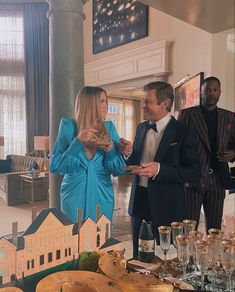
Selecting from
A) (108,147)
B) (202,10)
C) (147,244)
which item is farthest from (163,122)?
(202,10)

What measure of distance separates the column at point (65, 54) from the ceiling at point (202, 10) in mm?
1476

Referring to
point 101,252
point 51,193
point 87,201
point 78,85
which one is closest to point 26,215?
point 51,193

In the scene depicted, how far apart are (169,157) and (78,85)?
42.8 inches

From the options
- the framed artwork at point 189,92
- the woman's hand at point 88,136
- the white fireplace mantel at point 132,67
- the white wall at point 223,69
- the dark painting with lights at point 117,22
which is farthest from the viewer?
the dark painting with lights at point 117,22

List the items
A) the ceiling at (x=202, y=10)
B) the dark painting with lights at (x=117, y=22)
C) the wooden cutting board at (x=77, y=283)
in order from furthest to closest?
the dark painting with lights at (x=117, y=22), the ceiling at (x=202, y=10), the wooden cutting board at (x=77, y=283)

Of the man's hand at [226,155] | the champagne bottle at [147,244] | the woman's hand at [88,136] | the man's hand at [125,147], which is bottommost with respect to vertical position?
the champagne bottle at [147,244]

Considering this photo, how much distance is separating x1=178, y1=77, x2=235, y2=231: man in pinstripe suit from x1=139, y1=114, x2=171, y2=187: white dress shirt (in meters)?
0.52

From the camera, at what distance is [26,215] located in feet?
18.2

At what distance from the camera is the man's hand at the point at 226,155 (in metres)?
2.30

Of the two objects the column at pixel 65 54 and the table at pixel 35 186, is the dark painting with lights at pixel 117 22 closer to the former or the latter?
the table at pixel 35 186

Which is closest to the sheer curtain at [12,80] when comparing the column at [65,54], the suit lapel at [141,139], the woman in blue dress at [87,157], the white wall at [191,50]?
the white wall at [191,50]

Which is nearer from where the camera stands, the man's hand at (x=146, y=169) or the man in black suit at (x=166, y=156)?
the man's hand at (x=146, y=169)

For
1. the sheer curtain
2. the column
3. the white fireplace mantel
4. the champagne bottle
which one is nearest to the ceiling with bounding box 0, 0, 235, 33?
the column

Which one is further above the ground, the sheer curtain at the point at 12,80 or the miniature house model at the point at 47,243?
the sheer curtain at the point at 12,80
